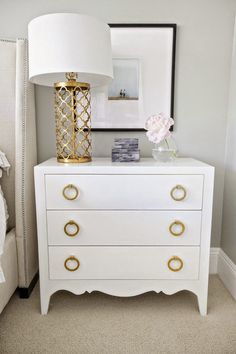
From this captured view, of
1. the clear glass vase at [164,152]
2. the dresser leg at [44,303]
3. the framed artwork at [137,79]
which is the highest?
the framed artwork at [137,79]

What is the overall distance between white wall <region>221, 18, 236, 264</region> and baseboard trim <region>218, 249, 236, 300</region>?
39 mm

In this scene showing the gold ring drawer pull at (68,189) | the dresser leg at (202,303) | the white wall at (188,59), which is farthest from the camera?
the white wall at (188,59)

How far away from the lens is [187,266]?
57.2 inches

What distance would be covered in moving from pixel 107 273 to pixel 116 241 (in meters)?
0.18

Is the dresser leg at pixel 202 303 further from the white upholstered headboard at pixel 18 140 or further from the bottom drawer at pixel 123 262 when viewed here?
the white upholstered headboard at pixel 18 140

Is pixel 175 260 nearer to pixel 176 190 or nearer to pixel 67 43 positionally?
pixel 176 190

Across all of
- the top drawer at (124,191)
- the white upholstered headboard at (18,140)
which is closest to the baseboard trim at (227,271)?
the top drawer at (124,191)

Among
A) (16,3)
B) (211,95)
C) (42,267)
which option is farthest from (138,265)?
(16,3)

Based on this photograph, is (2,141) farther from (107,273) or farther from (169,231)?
(169,231)

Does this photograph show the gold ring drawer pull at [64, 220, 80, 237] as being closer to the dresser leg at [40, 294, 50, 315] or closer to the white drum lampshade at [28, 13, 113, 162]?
the dresser leg at [40, 294, 50, 315]

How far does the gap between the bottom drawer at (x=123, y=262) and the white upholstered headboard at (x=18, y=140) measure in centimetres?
27

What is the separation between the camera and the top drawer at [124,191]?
1375 mm

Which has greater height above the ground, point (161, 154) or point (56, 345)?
point (161, 154)

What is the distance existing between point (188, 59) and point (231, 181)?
813mm
